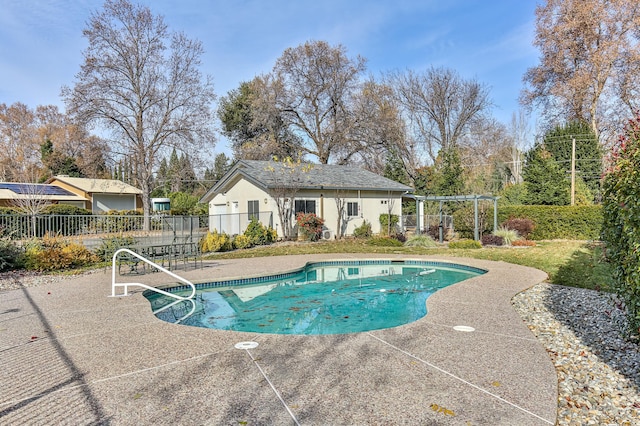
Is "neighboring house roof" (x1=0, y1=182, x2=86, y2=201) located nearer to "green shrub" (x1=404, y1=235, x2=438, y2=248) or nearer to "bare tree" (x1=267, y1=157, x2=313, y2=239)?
"bare tree" (x1=267, y1=157, x2=313, y2=239)

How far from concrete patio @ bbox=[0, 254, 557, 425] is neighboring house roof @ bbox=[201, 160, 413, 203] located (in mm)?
13656

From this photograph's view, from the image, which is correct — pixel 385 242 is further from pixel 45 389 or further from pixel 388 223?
pixel 45 389

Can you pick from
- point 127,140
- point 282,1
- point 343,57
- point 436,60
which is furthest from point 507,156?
point 127,140

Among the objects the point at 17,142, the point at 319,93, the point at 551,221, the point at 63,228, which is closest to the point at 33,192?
the point at 63,228

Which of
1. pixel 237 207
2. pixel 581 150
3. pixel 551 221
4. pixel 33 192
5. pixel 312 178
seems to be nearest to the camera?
pixel 551 221

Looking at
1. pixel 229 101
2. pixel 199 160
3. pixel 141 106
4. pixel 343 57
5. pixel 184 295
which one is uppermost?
pixel 343 57

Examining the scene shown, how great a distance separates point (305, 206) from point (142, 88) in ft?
48.9

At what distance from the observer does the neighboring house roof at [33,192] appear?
902 inches

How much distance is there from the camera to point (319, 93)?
108 feet

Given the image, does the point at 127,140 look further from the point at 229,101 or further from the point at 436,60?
the point at 436,60

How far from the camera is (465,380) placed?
3.62m

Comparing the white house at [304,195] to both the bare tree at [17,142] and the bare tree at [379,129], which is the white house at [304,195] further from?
the bare tree at [17,142]

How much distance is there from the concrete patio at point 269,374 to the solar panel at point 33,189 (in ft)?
70.0

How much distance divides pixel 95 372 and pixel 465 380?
3.64 meters
